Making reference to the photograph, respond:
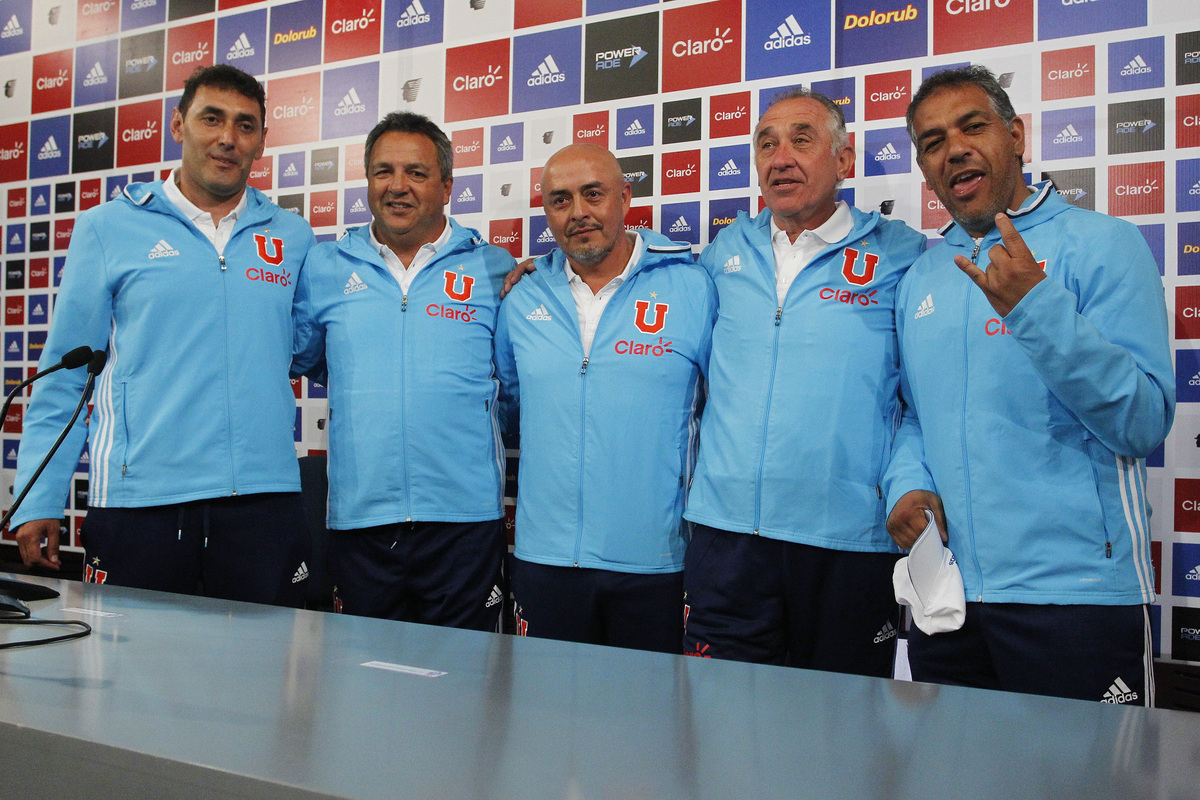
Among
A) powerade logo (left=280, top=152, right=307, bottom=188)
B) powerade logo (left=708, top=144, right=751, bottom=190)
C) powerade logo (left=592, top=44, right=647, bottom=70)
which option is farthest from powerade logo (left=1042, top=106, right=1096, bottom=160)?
powerade logo (left=280, top=152, right=307, bottom=188)

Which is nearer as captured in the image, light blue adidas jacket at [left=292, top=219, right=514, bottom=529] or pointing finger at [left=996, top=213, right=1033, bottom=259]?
pointing finger at [left=996, top=213, right=1033, bottom=259]

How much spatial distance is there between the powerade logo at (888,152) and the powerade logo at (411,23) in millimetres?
1615

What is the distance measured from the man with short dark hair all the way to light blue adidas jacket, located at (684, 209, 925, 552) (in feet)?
3.74

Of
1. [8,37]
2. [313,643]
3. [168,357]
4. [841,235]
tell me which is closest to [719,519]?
[841,235]

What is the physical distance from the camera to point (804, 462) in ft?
6.59

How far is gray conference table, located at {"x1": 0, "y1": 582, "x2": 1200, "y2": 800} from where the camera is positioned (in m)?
0.74

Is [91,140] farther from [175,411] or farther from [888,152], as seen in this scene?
[888,152]

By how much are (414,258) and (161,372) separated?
738mm

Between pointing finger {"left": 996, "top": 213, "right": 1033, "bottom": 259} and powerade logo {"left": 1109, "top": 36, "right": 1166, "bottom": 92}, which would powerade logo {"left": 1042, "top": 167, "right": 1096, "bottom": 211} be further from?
pointing finger {"left": 996, "top": 213, "right": 1033, "bottom": 259}

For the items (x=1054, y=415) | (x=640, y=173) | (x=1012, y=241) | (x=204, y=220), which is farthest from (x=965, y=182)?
(x=204, y=220)

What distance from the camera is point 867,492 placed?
6.63 feet

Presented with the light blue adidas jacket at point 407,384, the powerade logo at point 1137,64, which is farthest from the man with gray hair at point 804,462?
the powerade logo at point 1137,64

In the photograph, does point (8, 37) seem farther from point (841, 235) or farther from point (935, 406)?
point (935, 406)

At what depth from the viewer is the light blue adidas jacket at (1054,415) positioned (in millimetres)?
1513
